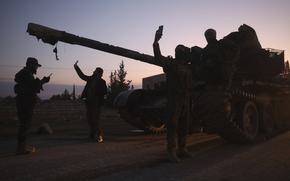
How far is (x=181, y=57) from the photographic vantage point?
7.34 meters

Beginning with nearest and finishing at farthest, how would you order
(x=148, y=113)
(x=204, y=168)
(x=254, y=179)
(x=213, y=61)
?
(x=254, y=179)
(x=204, y=168)
(x=213, y=61)
(x=148, y=113)

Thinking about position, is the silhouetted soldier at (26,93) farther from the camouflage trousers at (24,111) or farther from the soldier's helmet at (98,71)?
the soldier's helmet at (98,71)

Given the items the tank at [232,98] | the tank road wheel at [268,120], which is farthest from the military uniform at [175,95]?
the tank road wheel at [268,120]

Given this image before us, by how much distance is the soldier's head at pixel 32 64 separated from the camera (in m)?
8.05

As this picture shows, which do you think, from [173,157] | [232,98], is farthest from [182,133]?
[232,98]

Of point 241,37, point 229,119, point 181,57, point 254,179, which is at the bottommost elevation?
point 254,179

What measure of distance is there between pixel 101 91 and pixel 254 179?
5.61 metres

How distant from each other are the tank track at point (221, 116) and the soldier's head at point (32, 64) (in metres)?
3.29

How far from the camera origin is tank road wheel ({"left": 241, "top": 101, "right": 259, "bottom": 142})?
31.5ft

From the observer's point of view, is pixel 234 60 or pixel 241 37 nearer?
pixel 234 60

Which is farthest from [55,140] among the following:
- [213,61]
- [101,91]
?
[213,61]

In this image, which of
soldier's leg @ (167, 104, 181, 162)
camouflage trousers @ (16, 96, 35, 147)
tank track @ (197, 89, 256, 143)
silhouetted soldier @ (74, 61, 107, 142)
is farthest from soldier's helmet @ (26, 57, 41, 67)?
tank track @ (197, 89, 256, 143)

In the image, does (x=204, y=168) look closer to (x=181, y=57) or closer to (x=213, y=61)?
(x=181, y=57)

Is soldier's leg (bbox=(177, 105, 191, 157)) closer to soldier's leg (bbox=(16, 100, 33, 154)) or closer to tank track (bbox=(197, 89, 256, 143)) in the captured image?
tank track (bbox=(197, 89, 256, 143))
